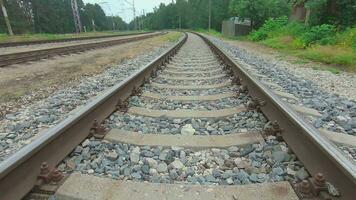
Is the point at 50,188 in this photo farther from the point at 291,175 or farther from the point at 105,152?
the point at 291,175

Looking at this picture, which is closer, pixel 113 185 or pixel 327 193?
pixel 327 193

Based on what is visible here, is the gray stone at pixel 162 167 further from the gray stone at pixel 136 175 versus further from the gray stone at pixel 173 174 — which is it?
the gray stone at pixel 136 175

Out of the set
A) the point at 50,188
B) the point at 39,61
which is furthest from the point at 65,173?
the point at 39,61

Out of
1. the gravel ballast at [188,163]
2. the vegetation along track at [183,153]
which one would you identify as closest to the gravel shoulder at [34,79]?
the vegetation along track at [183,153]

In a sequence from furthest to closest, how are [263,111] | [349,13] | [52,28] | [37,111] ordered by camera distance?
[52,28]
[349,13]
[37,111]
[263,111]

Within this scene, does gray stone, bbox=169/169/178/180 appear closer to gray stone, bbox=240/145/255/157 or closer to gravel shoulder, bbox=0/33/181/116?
gray stone, bbox=240/145/255/157

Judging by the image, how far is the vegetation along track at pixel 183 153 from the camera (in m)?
1.96

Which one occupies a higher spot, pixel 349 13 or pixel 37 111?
pixel 349 13

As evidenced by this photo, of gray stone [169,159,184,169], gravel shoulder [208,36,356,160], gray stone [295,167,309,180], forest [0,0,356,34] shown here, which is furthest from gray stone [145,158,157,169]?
forest [0,0,356,34]

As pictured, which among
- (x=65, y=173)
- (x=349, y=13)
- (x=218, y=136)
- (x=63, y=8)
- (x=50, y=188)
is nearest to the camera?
(x=50, y=188)

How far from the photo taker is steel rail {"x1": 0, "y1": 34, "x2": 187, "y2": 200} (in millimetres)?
1812

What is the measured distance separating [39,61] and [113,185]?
878 cm

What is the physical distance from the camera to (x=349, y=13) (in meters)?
14.3

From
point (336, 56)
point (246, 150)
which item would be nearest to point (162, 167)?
point (246, 150)
